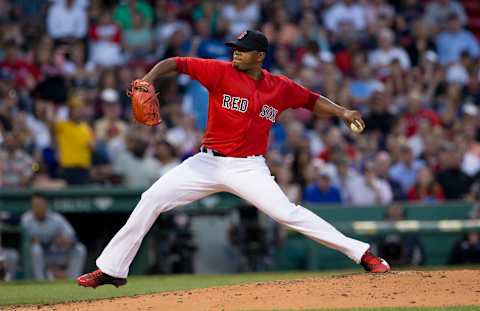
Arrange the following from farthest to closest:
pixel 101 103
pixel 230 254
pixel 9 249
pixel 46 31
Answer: pixel 46 31 < pixel 101 103 < pixel 230 254 < pixel 9 249

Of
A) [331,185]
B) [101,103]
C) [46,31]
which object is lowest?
[331,185]

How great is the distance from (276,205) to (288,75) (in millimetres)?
8217

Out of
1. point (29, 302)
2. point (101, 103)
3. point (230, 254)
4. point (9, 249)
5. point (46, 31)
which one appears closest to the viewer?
point (29, 302)

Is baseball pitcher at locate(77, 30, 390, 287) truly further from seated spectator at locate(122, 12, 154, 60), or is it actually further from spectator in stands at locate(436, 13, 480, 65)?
spectator in stands at locate(436, 13, 480, 65)

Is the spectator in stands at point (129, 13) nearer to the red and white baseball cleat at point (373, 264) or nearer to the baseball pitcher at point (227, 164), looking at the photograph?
the baseball pitcher at point (227, 164)

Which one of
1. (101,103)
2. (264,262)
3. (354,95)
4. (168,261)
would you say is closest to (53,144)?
(101,103)

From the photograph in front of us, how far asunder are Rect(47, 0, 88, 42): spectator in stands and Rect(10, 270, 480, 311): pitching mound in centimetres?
861

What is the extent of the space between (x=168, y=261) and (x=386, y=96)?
465 centimetres

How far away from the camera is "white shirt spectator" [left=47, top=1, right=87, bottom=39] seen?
53.1 ft

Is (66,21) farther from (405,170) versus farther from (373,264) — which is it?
(373,264)

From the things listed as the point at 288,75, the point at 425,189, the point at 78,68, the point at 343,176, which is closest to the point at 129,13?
the point at 78,68

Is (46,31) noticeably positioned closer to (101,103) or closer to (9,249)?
(101,103)

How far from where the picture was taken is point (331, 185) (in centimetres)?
1470

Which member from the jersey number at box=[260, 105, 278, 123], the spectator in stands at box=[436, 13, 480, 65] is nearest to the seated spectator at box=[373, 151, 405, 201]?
the spectator in stands at box=[436, 13, 480, 65]
